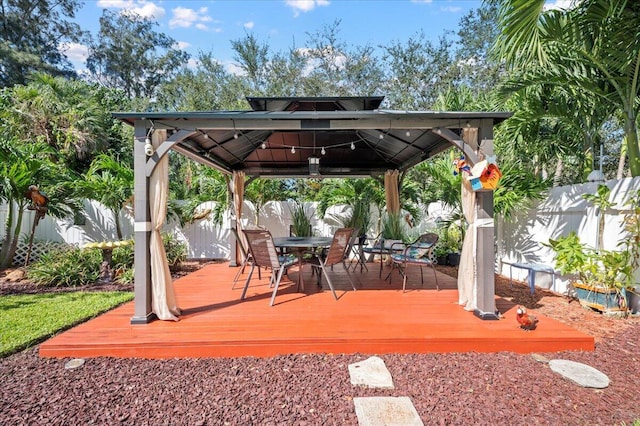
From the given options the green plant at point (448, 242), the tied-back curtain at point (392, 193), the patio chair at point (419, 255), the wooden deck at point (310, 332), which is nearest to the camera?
the wooden deck at point (310, 332)

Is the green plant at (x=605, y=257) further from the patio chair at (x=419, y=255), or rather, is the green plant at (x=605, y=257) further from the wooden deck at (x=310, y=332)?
the patio chair at (x=419, y=255)

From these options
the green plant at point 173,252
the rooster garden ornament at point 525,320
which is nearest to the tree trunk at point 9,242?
the green plant at point 173,252

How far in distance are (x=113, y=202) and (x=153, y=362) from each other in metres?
5.46

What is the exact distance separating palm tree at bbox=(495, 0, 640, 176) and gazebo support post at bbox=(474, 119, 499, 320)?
180cm

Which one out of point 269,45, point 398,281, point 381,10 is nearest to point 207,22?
point 269,45

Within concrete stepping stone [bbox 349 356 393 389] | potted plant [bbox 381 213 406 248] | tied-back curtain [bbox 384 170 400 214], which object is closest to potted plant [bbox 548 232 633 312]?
potted plant [bbox 381 213 406 248]

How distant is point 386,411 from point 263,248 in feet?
8.28

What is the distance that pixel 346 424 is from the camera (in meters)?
2.16

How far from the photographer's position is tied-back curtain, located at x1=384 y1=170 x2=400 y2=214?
24.7 feet

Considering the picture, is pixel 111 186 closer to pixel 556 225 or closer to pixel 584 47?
pixel 556 225

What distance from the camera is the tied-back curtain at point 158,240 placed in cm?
366

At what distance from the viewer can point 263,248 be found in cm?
437

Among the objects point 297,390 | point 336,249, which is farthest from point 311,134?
point 297,390

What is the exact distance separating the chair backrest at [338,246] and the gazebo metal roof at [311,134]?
1230mm
